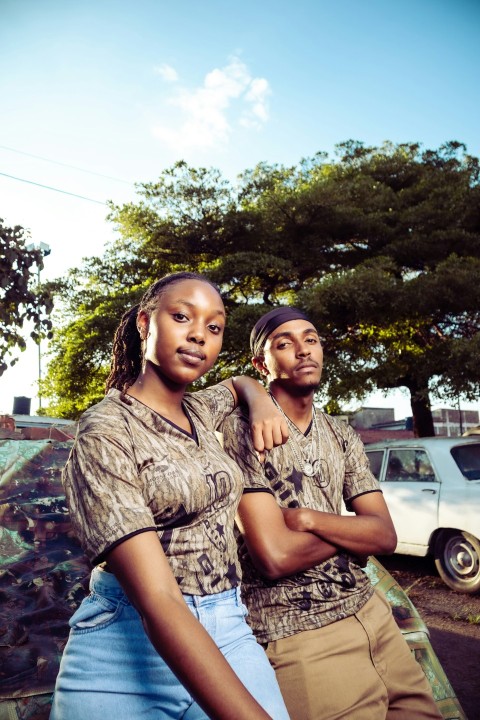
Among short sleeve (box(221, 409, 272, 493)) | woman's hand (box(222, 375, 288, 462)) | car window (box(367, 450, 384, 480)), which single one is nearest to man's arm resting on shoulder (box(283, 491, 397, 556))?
short sleeve (box(221, 409, 272, 493))

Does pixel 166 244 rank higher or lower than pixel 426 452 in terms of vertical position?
higher

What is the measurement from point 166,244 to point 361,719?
14.6 m

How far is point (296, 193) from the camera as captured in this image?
1428 cm

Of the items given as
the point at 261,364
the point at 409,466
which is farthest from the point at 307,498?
the point at 409,466

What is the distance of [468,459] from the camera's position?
6461 mm

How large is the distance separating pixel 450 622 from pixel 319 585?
4174mm

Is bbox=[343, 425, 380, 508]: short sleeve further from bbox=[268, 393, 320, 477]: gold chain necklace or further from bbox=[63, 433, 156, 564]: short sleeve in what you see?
bbox=[63, 433, 156, 564]: short sleeve

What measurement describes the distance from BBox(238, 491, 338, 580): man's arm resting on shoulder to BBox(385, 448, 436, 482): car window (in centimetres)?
515

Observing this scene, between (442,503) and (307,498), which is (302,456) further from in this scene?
(442,503)

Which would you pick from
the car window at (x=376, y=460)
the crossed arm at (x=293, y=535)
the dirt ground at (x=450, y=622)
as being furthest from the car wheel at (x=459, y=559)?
the crossed arm at (x=293, y=535)

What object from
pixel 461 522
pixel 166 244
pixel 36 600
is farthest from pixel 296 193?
pixel 36 600

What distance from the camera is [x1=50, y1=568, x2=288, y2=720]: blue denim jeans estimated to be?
49.9 inches

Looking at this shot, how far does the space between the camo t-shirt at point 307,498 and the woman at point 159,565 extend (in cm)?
43

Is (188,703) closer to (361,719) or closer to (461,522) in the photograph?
(361,719)
